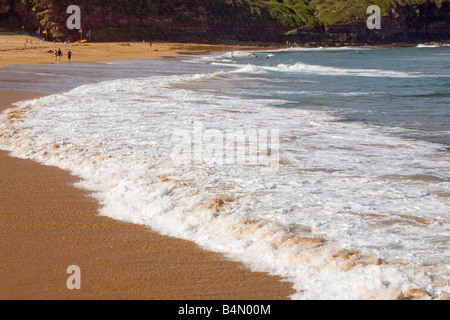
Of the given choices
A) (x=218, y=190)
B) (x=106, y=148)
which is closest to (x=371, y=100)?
(x=106, y=148)

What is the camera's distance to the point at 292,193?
7.02m

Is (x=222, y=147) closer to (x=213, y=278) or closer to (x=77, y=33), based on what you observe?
(x=213, y=278)

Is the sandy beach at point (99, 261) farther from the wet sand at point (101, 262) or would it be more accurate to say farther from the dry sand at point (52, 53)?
the dry sand at point (52, 53)

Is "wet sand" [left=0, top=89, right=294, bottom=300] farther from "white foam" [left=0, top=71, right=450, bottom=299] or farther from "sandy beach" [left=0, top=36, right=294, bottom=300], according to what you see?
"white foam" [left=0, top=71, right=450, bottom=299]

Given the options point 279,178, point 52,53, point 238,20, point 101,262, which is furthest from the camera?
point 238,20

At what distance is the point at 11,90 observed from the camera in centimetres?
1944

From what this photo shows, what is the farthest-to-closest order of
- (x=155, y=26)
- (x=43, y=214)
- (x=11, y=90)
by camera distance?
1. (x=155, y=26)
2. (x=11, y=90)
3. (x=43, y=214)

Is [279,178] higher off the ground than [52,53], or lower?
lower

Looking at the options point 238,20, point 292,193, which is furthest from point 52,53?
point 238,20

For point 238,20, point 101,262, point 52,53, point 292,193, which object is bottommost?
point 101,262

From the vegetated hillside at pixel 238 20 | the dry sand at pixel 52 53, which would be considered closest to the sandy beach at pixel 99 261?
the dry sand at pixel 52 53

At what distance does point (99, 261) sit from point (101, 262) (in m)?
0.03

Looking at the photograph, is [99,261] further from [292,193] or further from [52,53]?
[52,53]
